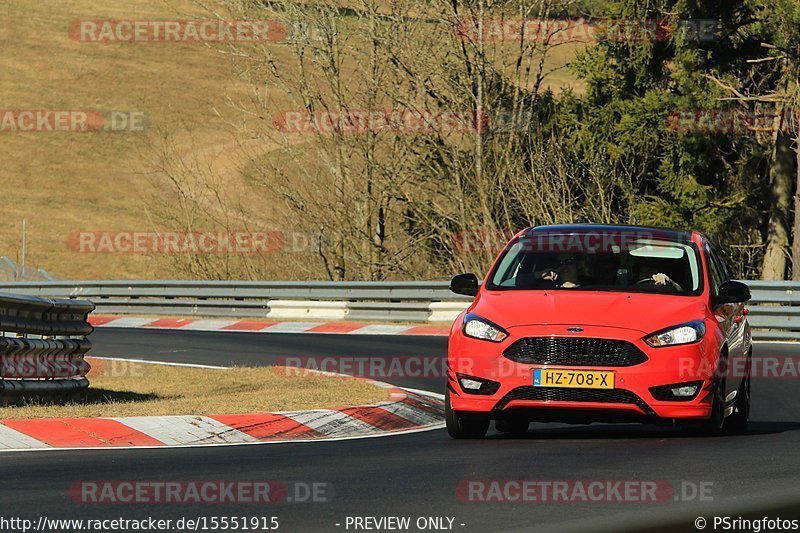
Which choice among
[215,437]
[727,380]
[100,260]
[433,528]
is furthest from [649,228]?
[100,260]

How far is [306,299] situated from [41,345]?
53.0 feet

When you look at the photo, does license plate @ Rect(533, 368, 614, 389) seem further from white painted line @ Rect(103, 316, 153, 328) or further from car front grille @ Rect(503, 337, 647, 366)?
white painted line @ Rect(103, 316, 153, 328)

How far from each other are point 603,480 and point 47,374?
21.2 feet

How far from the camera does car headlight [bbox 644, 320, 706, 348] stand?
34.4 ft

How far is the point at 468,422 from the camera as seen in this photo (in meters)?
11.1

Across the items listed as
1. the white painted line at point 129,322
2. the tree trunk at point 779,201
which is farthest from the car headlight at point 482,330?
the tree trunk at point 779,201

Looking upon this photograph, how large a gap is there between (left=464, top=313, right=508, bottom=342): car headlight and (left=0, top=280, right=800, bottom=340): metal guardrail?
13.4 m

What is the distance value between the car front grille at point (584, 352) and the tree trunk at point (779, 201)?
27245 mm

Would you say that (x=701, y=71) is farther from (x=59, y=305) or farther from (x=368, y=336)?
(x=59, y=305)

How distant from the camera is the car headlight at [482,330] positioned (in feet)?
34.9

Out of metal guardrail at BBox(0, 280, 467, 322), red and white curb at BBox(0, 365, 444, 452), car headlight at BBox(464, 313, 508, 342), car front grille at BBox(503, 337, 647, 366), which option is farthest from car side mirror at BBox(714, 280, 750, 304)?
metal guardrail at BBox(0, 280, 467, 322)

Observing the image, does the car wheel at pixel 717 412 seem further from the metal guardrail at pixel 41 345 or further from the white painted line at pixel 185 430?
the metal guardrail at pixel 41 345

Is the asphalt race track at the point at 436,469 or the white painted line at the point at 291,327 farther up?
the asphalt race track at the point at 436,469

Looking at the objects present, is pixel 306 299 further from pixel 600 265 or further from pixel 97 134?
pixel 97 134
